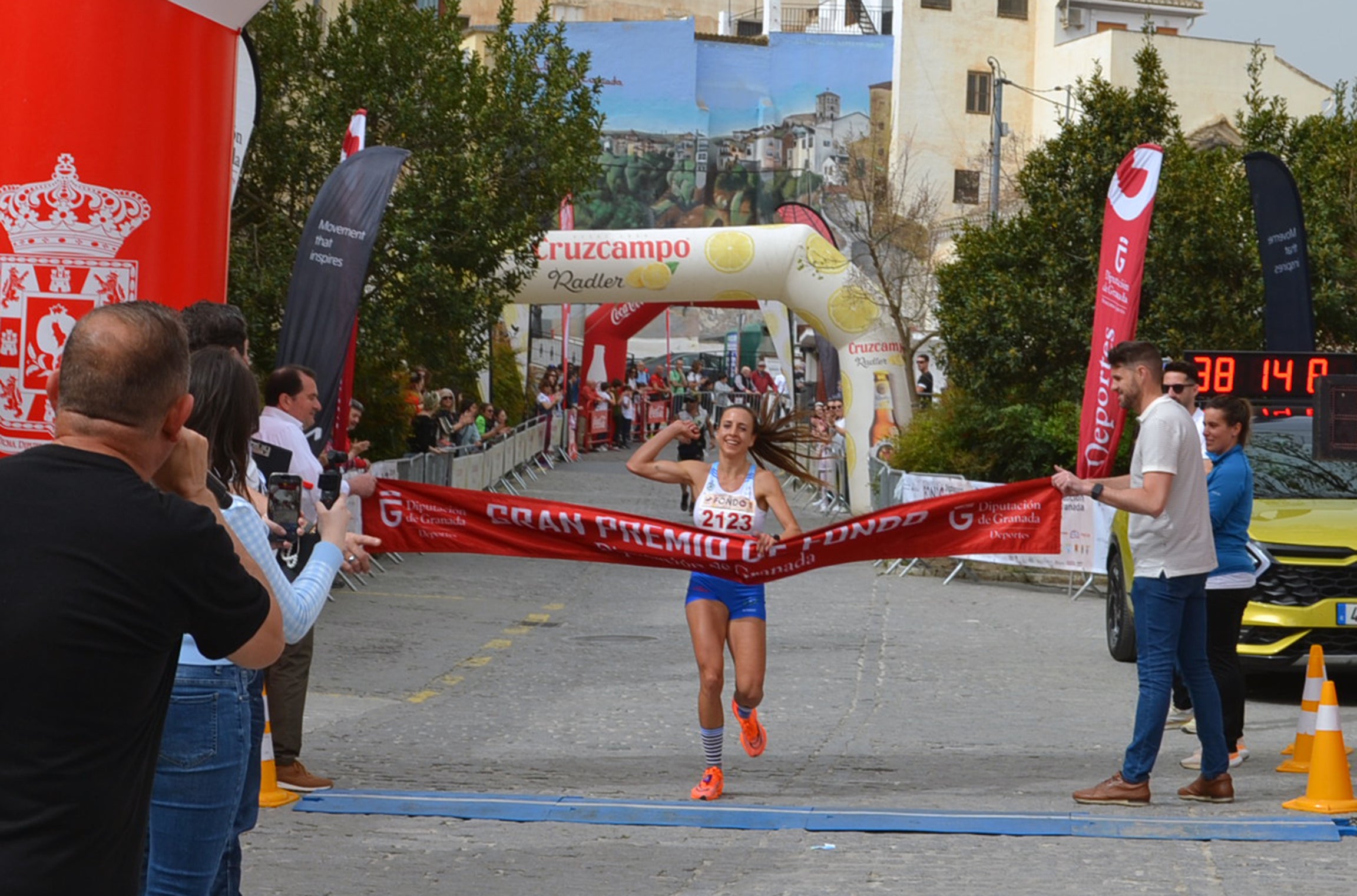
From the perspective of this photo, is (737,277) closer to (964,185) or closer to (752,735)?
(752,735)

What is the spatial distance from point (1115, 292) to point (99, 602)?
12703 millimetres

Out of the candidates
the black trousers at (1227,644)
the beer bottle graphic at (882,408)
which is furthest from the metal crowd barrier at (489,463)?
the black trousers at (1227,644)

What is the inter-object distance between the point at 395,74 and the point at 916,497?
26.5 ft

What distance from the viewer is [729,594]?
8328mm

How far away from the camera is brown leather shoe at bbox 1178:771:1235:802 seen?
7.91 meters

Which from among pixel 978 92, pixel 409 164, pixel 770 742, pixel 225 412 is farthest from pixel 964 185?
pixel 225 412

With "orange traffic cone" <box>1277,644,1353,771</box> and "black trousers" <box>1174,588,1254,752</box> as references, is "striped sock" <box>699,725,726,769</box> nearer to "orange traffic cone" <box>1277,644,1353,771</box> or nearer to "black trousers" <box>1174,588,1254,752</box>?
"black trousers" <box>1174,588,1254,752</box>

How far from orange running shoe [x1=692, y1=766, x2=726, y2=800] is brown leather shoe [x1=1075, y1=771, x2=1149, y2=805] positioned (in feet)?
5.45

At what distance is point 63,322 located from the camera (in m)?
8.04

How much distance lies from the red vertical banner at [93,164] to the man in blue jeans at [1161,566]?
4.38 meters

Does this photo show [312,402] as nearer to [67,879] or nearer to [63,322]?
[63,322]

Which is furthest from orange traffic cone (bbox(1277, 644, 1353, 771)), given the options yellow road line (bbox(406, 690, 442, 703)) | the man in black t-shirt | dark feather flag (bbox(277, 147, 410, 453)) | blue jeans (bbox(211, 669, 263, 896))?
the man in black t-shirt

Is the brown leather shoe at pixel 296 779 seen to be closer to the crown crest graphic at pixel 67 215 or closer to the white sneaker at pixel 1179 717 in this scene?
the crown crest graphic at pixel 67 215

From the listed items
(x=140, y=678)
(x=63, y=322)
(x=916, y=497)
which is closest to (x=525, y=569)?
(x=916, y=497)
